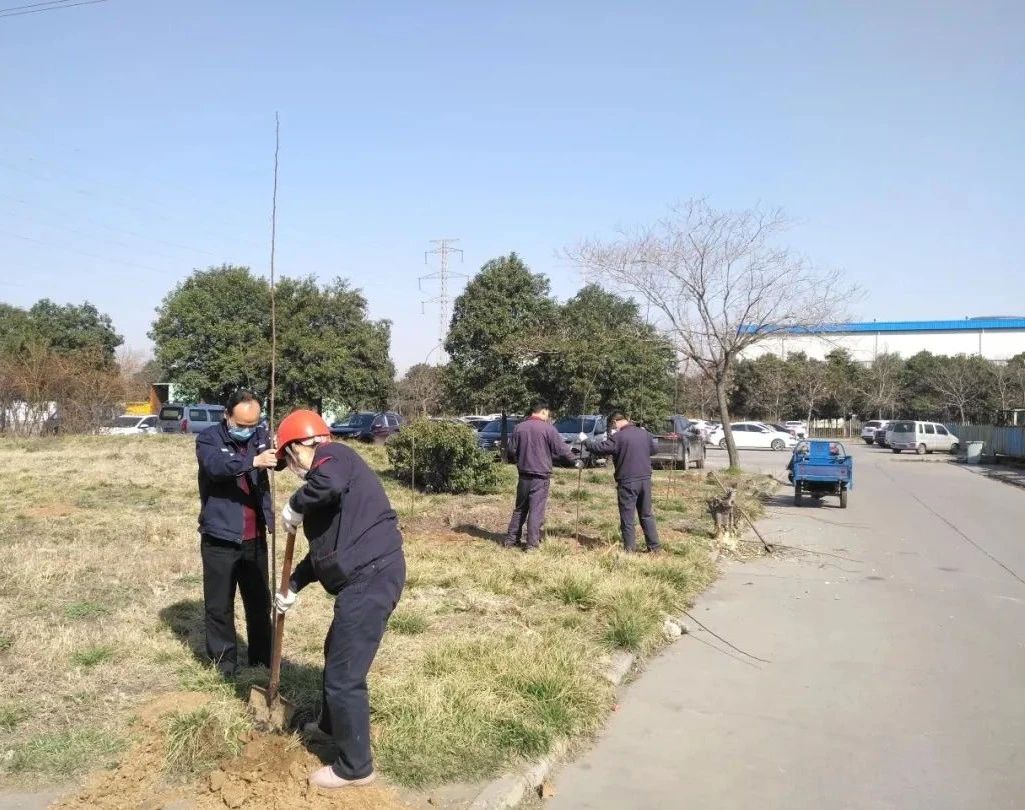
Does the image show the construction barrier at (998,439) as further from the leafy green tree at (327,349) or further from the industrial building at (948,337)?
the industrial building at (948,337)

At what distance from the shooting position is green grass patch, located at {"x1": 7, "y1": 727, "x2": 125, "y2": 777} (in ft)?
13.6

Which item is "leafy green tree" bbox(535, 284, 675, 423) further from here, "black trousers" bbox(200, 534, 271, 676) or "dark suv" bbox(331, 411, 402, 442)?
"black trousers" bbox(200, 534, 271, 676)

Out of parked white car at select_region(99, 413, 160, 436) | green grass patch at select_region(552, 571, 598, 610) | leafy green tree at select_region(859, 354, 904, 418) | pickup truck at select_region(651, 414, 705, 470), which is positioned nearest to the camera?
A: green grass patch at select_region(552, 571, 598, 610)

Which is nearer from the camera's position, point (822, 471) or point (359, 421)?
point (822, 471)

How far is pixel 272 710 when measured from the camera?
4.54m

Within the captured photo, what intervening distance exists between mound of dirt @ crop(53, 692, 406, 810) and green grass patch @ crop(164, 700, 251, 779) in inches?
2.4

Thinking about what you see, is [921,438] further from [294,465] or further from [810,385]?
[294,465]

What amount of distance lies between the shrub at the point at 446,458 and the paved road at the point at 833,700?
21.1 feet

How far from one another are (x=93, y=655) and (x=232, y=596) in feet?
3.44

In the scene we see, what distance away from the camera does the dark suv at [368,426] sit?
32.7m

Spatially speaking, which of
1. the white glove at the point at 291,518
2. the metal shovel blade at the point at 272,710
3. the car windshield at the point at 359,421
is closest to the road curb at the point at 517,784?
the metal shovel blade at the point at 272,710

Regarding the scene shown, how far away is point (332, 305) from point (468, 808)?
31156 mm

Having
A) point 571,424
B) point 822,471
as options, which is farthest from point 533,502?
point 571,424

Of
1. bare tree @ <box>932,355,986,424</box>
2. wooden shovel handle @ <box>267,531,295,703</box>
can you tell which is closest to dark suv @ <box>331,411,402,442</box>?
wooden shovel handle @ <box>267,531,295,703</box>
